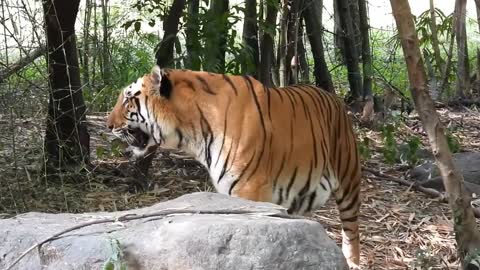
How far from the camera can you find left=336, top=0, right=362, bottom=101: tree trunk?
8.19 metres

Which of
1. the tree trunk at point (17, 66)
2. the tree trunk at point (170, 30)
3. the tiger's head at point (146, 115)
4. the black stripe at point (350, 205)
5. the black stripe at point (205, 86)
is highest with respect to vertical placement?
the tree trunk at point (170, 30)

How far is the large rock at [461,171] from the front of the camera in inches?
249

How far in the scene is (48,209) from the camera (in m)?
4.97

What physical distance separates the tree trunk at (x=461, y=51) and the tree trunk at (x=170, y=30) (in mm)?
4454

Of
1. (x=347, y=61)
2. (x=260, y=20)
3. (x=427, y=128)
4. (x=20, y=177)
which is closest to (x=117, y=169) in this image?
(x=20, y=177)

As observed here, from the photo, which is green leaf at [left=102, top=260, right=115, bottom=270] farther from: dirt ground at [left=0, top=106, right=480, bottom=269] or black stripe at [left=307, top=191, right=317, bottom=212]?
black stripe at [left=307, top=191, right=317, bottom=212]

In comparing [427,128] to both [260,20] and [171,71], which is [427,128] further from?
[260,20]

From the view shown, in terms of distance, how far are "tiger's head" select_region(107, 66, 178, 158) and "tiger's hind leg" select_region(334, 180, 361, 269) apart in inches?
46.4

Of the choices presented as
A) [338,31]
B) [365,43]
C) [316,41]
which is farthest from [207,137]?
[338,31]

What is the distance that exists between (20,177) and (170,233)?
2.67m

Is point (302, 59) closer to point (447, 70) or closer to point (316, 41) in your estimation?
point (316, 41)

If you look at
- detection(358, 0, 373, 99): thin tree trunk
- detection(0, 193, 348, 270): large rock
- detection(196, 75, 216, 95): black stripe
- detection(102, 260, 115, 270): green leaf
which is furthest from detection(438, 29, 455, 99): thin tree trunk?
detection(102, 260, 115, 270): green leaf

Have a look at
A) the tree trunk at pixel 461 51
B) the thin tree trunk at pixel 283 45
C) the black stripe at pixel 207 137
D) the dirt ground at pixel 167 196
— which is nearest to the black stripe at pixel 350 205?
the dirt ground at pixel 167 196

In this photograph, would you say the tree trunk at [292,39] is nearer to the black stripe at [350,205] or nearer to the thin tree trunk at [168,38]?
the thin tree trunk at [168,38]
